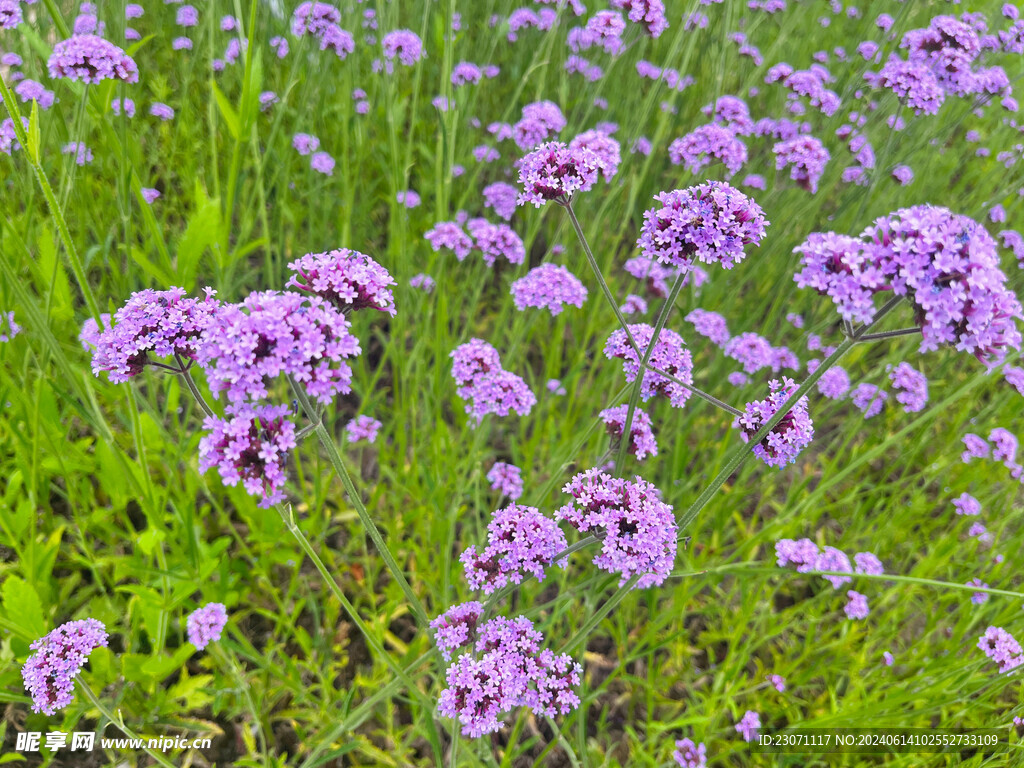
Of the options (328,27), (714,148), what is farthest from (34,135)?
(714,148)

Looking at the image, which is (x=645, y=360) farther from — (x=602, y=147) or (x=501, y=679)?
(x=602, y=147)

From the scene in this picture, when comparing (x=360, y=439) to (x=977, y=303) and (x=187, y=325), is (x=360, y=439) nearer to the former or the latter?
(x=187, y=325)

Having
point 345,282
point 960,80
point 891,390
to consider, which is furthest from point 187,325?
point 891,390

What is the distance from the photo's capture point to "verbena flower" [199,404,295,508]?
3.89 feet

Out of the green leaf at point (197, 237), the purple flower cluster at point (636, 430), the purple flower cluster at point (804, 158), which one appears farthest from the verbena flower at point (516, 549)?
the purple flower cluster at point (804, 158)

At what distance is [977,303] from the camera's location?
3.61 feet

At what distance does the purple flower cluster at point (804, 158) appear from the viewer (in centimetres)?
315

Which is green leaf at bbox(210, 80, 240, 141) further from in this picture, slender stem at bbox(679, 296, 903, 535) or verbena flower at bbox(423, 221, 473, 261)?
slender stem at bbox(679, 296, 903, 535)

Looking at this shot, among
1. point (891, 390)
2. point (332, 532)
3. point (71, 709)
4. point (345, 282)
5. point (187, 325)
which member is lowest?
point (332, 532)

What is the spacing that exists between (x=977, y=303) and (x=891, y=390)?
3381mm

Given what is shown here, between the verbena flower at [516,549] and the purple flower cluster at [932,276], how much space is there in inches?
36.4

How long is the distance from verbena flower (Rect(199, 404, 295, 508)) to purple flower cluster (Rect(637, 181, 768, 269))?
0.99m

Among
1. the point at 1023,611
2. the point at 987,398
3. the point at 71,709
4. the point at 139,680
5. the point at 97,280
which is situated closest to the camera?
the point at 71,709

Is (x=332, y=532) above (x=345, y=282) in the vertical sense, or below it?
below
